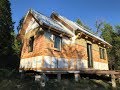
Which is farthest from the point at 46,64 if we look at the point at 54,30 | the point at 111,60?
the point at 111,60

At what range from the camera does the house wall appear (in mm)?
13273

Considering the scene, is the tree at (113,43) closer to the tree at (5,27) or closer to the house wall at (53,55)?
the house wall at (53,55)

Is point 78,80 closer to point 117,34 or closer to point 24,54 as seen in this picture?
point 24,54

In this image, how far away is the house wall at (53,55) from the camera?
13273mm

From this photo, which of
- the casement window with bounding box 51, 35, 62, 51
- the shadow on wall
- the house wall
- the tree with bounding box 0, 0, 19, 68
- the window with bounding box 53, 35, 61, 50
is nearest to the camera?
the house wall

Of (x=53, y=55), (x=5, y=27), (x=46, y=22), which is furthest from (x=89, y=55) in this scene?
(x=5, y=27)

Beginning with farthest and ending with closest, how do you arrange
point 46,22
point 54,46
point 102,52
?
point 102,52, point 54,46, point 46,22

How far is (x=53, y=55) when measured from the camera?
1370 centimetres

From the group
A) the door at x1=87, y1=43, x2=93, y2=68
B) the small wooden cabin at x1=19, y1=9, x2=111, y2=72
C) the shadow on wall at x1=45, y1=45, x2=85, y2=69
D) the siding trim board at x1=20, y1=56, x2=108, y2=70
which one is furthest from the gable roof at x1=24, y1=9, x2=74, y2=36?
the door at x1=87, y1=43, x2=93, y2=68

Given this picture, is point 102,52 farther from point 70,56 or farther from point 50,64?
point 50,64

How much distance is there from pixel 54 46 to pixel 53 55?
907 mm

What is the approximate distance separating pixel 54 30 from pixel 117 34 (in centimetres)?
2618

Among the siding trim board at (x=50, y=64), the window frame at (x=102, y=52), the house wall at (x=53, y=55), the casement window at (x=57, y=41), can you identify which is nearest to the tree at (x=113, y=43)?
the window frame at (x=102, y=52)

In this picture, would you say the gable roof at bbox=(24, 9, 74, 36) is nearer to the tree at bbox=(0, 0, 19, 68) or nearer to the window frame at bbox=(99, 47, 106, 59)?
the tree at bbox=(0, 0, 19, 68)
